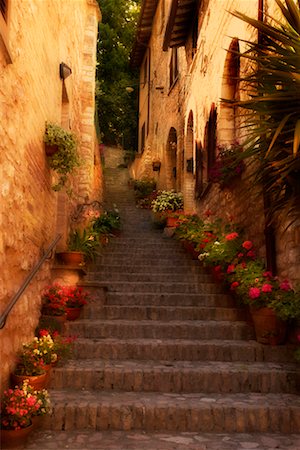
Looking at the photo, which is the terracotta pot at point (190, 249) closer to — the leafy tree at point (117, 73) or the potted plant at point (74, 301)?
the potted plant at point (74, 301)

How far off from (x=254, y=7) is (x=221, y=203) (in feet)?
10.0

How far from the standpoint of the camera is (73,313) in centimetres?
527

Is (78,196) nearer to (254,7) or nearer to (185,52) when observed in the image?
(254,7)

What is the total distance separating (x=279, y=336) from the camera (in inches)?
183

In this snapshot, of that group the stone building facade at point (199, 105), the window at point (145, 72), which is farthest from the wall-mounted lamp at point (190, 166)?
the window at point (145, 72)

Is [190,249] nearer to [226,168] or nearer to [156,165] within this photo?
[226,168]

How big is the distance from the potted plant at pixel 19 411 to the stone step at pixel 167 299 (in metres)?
2.50

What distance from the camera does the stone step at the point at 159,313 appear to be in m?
5.48

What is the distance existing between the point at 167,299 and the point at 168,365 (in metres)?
1.62

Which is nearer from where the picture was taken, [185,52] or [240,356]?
[240,356]

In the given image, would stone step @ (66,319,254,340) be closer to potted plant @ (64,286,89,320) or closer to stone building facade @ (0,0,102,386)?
potted plant @ (64,286,89,320)

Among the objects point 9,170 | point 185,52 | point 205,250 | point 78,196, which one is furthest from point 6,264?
point 185,52

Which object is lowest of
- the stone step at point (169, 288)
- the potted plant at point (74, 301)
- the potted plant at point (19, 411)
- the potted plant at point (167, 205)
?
the potted plant at point (19, 411)

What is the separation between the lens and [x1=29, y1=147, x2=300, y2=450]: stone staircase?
3455 millimetres
